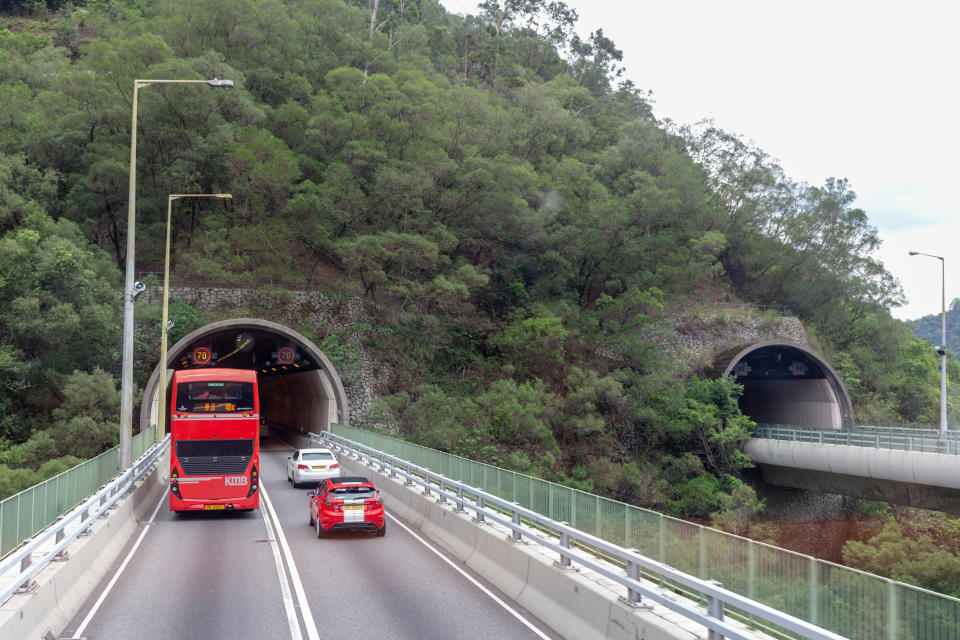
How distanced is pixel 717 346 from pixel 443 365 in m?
19.8

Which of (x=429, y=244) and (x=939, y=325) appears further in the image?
(x=939, y=325)

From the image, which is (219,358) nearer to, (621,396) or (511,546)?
(621,396)

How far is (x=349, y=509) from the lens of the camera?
1852cm

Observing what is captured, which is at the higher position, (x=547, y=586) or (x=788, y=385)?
(x=788, y=385)

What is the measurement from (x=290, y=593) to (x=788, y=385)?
49.2m

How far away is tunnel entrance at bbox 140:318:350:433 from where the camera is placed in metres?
43.4

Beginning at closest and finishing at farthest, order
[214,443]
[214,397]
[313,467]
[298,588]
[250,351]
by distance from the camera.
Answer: [298,588], [214,443], [214,397], [313,467], [250,351]

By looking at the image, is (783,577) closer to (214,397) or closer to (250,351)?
(214,397)

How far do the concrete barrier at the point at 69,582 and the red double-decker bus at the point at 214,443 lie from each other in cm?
166

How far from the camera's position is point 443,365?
55.0 meters

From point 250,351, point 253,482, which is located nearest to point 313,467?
point 253,482

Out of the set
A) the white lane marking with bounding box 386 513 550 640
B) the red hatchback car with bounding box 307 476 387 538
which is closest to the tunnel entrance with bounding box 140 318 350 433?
the red hatchback car with bounding box 307 476 387 538

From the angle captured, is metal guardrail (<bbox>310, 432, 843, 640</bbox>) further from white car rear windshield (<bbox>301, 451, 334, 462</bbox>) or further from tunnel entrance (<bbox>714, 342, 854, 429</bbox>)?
tunnel entrance (<bbox>714, 342, 854, 429</bbox>)

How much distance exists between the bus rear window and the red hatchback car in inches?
182
